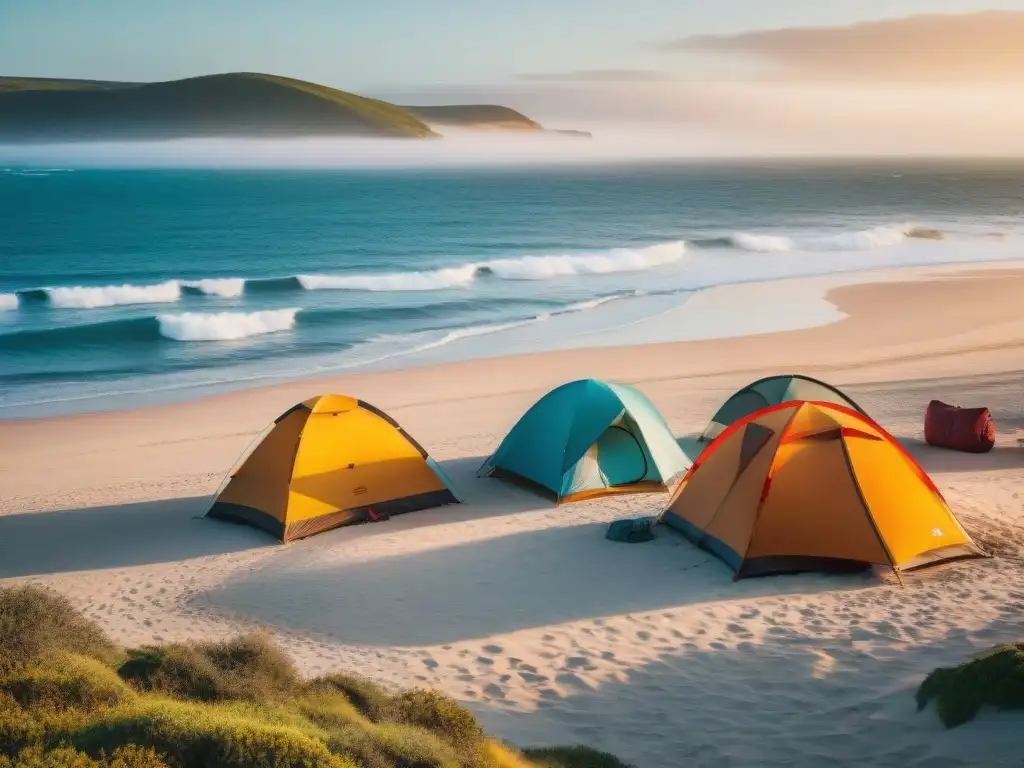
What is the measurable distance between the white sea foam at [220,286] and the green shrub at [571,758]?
32.7m

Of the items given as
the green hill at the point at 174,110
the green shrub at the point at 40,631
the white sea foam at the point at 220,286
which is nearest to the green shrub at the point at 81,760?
the green shrub at the point at 40,631

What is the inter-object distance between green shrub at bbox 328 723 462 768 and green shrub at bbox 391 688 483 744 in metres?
0.35

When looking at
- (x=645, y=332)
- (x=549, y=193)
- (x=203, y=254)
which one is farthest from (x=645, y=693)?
(x=549, y=193)

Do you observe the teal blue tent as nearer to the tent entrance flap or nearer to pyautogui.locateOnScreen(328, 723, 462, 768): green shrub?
the tent entrance flap

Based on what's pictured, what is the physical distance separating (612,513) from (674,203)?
83.3 meters

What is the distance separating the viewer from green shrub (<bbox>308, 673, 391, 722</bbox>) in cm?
583

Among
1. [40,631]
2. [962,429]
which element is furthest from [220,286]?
[40,631]

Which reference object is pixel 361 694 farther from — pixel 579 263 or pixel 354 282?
pixel 579 263

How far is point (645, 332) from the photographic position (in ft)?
87.4

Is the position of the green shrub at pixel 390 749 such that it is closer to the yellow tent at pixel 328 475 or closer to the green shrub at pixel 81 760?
the green shrub at pixel 81 760

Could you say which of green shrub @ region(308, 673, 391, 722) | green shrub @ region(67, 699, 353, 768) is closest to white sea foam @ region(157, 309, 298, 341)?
green shrub @ region(308, 673, 391, 722)

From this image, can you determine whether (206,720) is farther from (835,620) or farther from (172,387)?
(172,387)

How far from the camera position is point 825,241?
55938mm

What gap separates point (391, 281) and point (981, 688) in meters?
34.6
